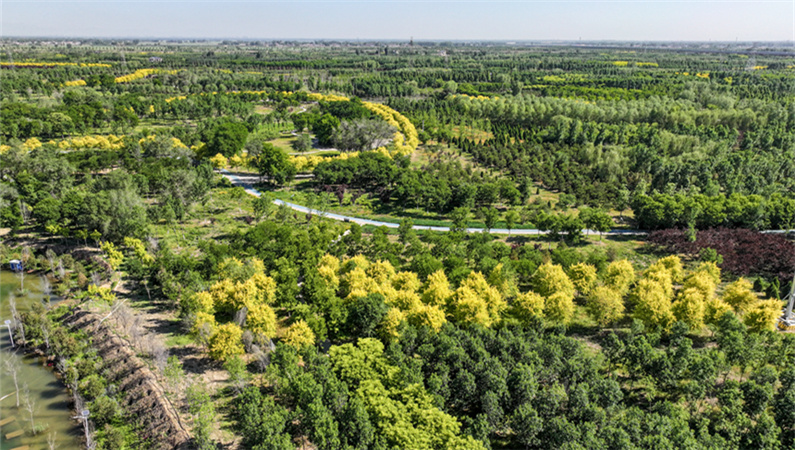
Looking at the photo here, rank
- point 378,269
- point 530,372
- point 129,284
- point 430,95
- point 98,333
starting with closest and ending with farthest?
point 530,372
point 98,333
point 378,269
point 129,284
point 430,95

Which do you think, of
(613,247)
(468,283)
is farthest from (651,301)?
(613,247)

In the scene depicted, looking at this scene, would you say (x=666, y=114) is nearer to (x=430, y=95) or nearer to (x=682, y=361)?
(x=430, y=95)

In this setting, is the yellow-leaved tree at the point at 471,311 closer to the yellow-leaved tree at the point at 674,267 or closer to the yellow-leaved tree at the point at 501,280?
the yellow-leaved tree at the point at 501,280

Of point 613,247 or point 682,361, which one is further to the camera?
point 613,247

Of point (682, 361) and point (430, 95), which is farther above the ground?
point (430, 95)

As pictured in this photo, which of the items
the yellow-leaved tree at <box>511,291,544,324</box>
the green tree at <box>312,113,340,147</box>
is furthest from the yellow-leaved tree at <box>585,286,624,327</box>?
the green tree at <box>312,113,340,147</box>

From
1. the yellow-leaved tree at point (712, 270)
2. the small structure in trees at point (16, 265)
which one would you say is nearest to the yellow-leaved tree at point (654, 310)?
the yellow-leaved tree at point (712, 270)

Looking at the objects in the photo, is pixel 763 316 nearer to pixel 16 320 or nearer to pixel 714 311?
pixel 714 311
